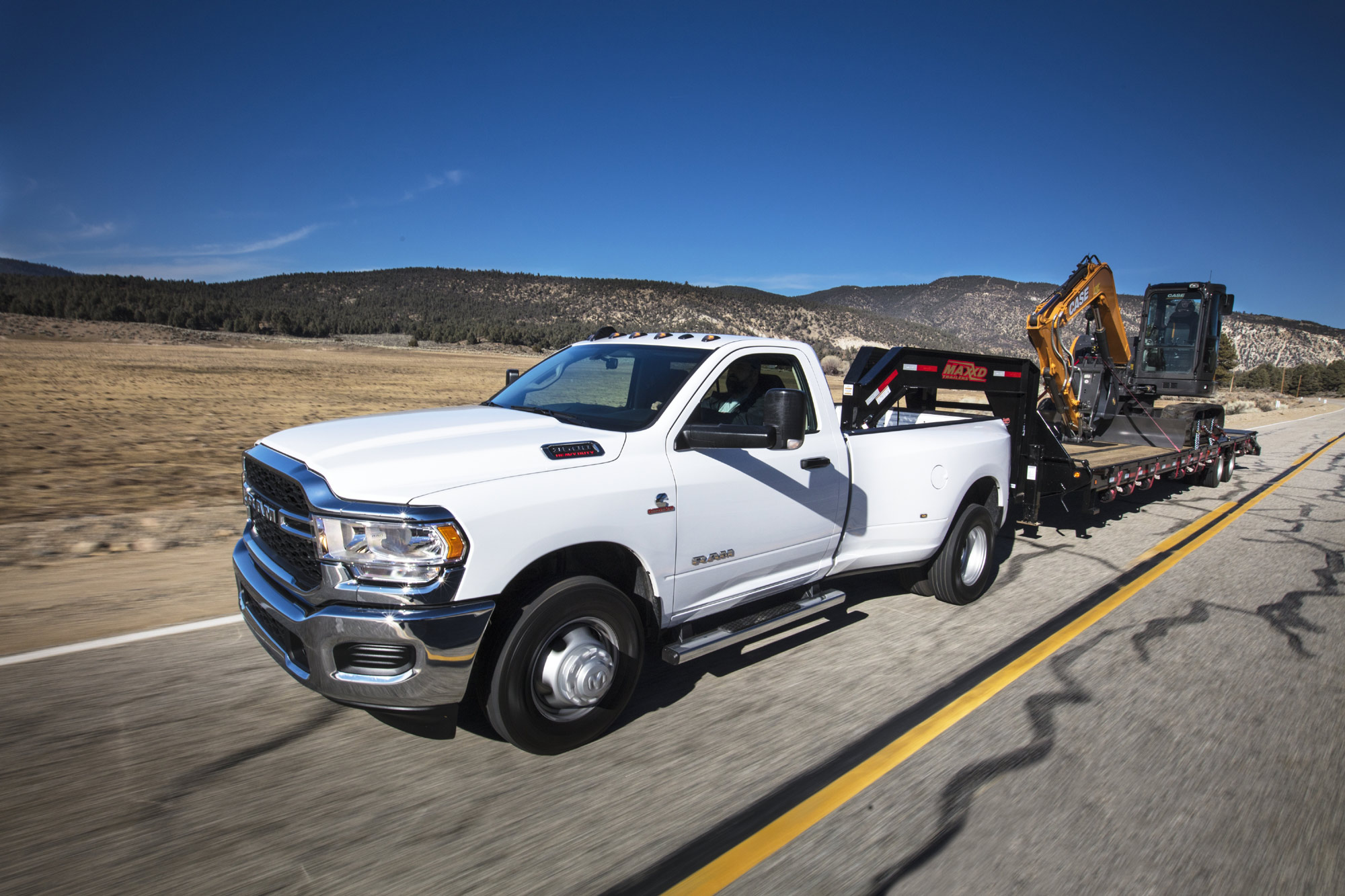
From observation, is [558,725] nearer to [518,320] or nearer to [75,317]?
[75,317]

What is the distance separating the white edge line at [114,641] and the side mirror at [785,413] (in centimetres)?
367

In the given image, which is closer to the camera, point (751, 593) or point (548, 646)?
point (548, 646)

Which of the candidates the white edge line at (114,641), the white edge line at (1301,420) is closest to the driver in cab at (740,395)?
the white edge line at (114,641)

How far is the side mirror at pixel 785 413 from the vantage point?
12.2 ft

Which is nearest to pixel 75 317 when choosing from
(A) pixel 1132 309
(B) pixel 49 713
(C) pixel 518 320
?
(C) pixel 518 320

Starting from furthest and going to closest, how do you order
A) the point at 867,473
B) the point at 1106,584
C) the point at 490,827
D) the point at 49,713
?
the point at 1106,584 < the point at 867,473 < the point at 49,713 < the point at 490,827

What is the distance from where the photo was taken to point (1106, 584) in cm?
654

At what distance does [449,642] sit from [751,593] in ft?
5.93

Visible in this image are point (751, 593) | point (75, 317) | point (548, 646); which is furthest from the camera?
point (75, 317)

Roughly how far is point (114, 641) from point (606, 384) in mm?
3216

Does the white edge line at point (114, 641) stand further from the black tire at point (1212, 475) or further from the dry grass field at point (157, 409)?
the black tire at point (1212, 475)

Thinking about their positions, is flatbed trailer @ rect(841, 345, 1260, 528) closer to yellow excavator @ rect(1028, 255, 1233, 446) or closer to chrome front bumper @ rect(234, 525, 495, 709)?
yellow excavator @ rect(1028, 255, 1233, 446)

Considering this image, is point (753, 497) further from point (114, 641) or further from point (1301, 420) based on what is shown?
point (1301, 420)

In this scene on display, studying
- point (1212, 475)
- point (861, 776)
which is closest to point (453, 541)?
point (861, 776)
